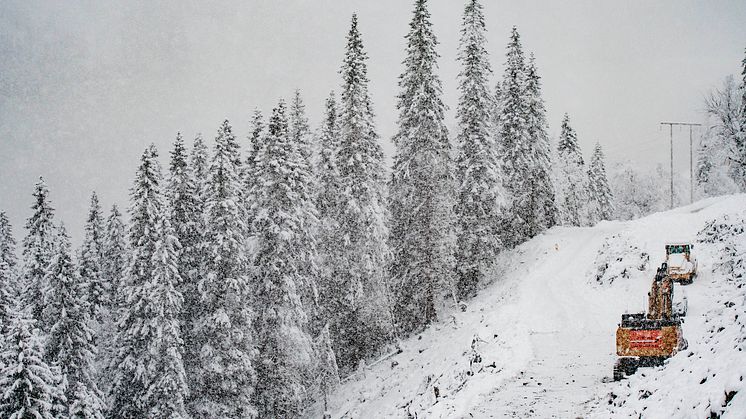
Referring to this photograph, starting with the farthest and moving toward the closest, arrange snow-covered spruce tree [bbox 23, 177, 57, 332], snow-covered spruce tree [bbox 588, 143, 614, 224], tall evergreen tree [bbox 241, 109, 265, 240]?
snow-covered spruce tree [bbox 588, 143, 614, 224] → snow-covered spruce tree [bbox 23, 177, 57, 332] → tall evergreen tree [bbox 241, 109, 265, 240]

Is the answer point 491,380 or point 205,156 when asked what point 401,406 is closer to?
point 491,380

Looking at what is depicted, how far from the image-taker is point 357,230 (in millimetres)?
34344

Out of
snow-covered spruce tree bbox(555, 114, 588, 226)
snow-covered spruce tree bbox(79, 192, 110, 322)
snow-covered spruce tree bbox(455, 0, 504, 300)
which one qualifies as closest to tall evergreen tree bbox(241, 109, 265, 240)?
snow-covered spruce tree bbox(79, 192, 110, 322)

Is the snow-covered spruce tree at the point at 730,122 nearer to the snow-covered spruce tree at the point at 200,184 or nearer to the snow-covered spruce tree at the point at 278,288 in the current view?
the snow-covered spruce tree at the point at 278,288

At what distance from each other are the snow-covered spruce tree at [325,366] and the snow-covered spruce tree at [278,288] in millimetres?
1365

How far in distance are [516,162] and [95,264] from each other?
103 ft

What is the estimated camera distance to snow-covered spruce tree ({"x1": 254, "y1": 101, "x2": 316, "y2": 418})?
30.1 metres

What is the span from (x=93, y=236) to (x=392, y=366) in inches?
995

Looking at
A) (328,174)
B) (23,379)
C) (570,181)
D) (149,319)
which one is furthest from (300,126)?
(570,181)

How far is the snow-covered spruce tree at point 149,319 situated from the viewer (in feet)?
92.4

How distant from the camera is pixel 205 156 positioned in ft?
112

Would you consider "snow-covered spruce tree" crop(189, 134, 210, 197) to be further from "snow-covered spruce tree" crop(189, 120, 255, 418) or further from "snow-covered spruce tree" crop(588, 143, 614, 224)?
"snow-covered spruce tree" crop(588, 143, 614, 224)

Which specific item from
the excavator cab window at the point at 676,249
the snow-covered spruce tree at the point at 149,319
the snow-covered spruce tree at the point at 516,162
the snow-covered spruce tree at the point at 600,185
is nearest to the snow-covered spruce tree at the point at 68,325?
→ the snow-covered spruce tree at the point at 149,319

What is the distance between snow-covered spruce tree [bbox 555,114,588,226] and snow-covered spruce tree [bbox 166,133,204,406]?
32.2 metres
